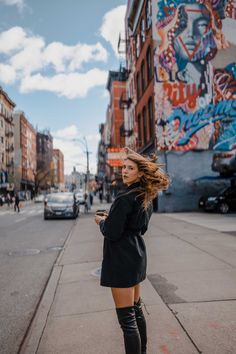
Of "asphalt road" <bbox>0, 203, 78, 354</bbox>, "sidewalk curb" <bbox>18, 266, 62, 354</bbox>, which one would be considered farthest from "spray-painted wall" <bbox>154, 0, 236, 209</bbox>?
"sidewalk curb" <bbox>18, 266, 62, 354</bbox>

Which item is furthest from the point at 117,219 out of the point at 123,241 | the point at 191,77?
the point at 191,77

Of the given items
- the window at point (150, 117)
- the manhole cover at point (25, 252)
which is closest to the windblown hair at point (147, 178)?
the manhole cover at point (25, 252)

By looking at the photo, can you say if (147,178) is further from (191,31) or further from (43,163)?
(43,163)

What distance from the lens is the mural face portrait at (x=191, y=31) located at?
2356 cm

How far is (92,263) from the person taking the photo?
7.58 m

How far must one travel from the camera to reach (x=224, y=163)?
22.6 m

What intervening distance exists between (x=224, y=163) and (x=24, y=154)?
74.1 meters

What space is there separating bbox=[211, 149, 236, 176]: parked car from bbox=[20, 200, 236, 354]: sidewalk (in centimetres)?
1547

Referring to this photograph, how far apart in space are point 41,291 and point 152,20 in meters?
22.5

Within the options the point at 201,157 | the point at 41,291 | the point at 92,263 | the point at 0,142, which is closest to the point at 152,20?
the point at 201,157

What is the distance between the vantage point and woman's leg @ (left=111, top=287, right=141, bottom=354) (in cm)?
270

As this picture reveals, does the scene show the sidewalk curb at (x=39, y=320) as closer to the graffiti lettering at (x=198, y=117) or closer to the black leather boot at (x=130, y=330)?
the black leather boot at (x=130, y=330)

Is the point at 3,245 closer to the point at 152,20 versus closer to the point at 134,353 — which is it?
the point at 134,353

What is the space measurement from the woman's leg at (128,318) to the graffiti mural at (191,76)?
21.2m
